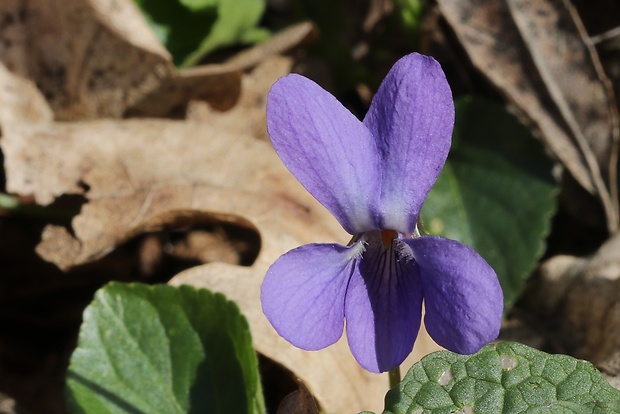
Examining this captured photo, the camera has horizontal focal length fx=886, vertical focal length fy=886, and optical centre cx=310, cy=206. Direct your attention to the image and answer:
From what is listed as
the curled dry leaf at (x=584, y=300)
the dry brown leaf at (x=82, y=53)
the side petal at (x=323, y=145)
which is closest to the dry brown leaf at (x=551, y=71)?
the curled dry leaf at (x=584, y=300)

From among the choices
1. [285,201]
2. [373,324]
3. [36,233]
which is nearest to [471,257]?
[373,324]

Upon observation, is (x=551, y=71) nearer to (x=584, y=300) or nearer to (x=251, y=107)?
(x=584, y=300)

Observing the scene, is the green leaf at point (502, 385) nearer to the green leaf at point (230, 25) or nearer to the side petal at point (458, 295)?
the side petal at point (458, 295)

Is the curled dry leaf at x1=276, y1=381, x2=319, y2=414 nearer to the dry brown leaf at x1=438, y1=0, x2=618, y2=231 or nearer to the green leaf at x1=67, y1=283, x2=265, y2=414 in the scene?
the green leaf at x1=67, y1=283, x2=265, y2=414

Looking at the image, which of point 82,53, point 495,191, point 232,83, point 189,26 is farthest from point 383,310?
point 82,53

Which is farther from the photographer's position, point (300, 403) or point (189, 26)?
point (189, 26)
